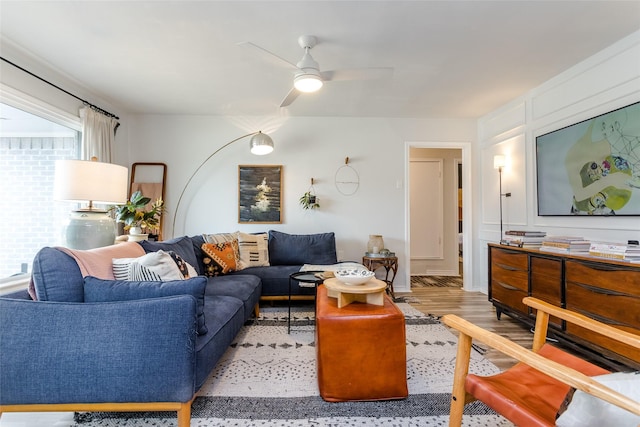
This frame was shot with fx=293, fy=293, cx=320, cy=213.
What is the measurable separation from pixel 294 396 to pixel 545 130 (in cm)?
349

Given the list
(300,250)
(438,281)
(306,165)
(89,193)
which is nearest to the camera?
(89,193)

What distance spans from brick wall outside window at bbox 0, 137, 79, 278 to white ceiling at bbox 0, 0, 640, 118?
0.82 m

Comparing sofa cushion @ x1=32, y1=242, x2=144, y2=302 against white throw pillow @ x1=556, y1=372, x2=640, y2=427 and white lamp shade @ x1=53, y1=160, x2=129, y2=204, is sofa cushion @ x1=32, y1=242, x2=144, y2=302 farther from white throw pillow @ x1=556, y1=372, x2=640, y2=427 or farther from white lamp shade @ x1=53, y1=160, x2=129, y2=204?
white throw pillow @ x1=556, y1=372, x2=640, y2=427

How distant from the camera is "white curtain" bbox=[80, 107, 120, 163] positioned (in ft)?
10.7

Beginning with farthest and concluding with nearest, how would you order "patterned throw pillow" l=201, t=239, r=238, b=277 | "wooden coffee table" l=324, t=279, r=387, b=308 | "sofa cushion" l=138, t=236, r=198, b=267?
1. "patterned throw pillow" l=201, t=239, r=238, b=277
2. "sofa cushion" l=138, t=236, r=198, b=267
3. "wooden coffee table" l=324, t=279, r=387, b=308

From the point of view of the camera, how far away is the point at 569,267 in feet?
7.38

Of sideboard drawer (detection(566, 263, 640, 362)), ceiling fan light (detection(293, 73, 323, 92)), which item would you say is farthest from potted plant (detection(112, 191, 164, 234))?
sideboard drawer (detection(566, 263, 640, 362))

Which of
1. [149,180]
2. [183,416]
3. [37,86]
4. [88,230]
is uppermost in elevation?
[37,86]

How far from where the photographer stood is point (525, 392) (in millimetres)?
1135

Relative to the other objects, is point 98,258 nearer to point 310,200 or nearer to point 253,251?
point 253,251

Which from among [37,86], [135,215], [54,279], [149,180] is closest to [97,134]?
[37,86]

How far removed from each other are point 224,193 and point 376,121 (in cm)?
244

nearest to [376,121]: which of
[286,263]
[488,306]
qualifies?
[286,263]

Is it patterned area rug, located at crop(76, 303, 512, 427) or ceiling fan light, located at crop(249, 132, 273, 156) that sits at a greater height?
ceiling fan light, located at crop(249, 132, 273, 156)
